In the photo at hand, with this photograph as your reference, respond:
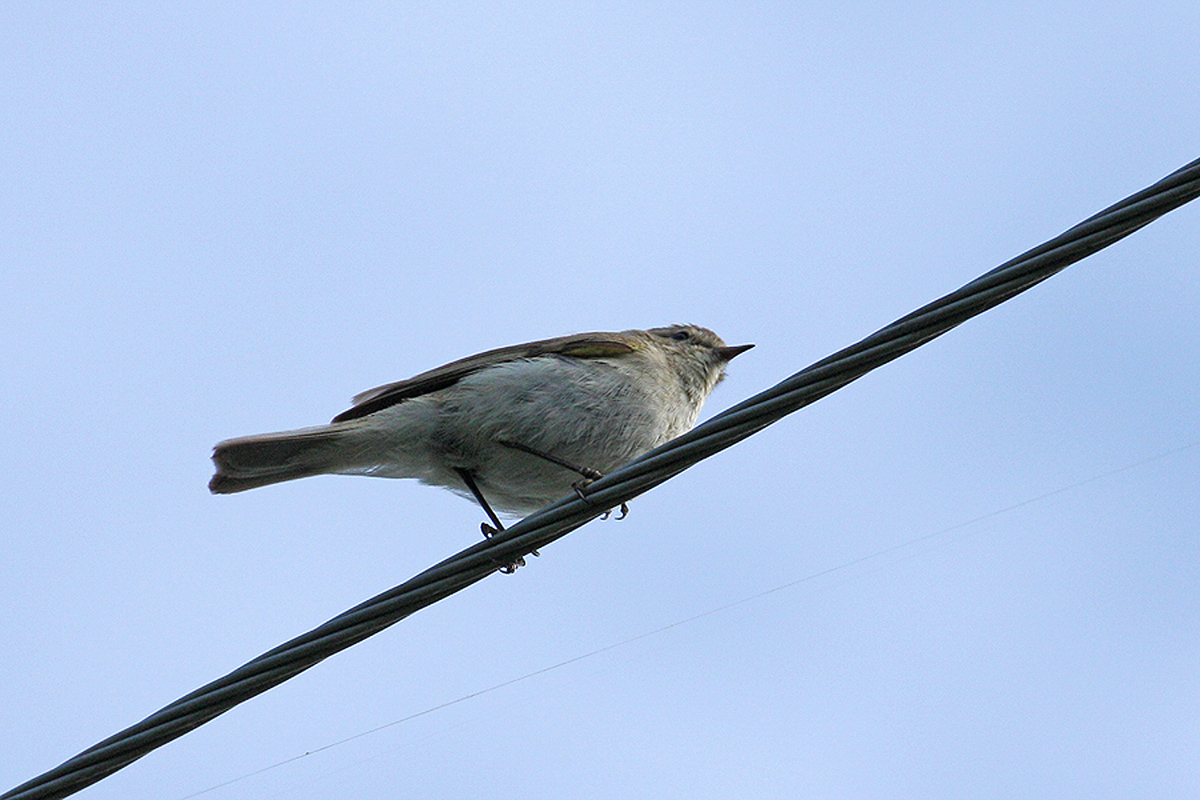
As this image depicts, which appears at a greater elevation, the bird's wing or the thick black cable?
the bird's wing

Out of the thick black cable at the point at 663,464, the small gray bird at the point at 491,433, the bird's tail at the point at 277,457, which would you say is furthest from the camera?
the small gray bird at the point at 491,433

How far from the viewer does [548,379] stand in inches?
263

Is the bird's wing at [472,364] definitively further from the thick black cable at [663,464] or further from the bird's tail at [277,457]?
the thick black cable at [663,464]

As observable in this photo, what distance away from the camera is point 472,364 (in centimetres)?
677

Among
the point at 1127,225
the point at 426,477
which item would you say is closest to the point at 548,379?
the point at 426,477

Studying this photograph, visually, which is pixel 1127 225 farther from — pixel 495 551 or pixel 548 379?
pixel 548 379

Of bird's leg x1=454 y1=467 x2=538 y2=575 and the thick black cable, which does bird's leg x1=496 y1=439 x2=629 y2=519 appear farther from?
the thick black cable

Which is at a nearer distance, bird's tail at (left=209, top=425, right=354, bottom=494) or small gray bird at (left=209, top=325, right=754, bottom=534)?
bird's tail at (left=209, top=425, right=354, bottom=494)

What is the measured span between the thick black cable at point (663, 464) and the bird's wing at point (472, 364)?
2482mm

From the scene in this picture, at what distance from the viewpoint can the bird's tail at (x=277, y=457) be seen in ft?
20.6

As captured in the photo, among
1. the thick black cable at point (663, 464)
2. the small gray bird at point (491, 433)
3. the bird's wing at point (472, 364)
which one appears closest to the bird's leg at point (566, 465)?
the small gray bird at point (491, 433)

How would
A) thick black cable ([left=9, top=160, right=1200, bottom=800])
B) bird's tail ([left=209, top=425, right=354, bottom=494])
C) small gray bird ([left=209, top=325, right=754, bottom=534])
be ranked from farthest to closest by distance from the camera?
small gray bird ([left=209, top=325, right=754, bottom=534]) → bird's tail ([left=209, top=425, right=354, bottom=494]) → thick black cable ([left=9, top=160, right=1200, bottom=800])

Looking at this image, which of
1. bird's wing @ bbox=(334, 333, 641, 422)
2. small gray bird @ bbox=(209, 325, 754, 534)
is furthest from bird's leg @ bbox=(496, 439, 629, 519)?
A: bird's wing @ bbox=(334, 333, 641, 422)

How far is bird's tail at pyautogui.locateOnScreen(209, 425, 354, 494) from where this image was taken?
628cm
